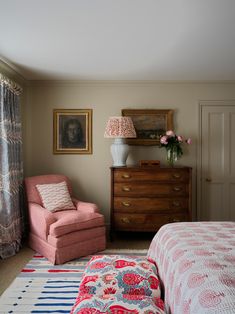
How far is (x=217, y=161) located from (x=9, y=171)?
3.18 meters

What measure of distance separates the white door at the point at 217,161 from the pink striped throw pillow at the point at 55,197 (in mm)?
2193

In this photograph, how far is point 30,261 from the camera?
304cm

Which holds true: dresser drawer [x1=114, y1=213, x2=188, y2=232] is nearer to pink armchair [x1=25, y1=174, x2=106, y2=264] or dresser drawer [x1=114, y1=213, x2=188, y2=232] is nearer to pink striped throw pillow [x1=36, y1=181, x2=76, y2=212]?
pink armchair [x1=25, y1=174, x2=106, y2=264]

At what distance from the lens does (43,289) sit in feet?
7.88

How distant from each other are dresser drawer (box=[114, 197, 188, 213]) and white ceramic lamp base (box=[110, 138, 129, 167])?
0.56 meters

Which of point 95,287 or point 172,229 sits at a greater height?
point 172,229

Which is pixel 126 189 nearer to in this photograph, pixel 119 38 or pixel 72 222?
pixel 72 222

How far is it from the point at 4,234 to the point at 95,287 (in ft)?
6.21

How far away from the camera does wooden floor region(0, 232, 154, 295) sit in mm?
2645

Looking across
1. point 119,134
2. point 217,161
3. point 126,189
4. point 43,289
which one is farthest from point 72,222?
point 217,161

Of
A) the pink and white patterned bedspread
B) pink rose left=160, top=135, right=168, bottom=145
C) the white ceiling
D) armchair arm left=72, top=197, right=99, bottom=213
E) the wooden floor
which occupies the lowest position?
the wooden floor

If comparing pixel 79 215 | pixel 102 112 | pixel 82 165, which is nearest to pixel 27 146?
pixel 82 165

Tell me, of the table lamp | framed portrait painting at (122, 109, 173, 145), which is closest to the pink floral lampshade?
the table lamp

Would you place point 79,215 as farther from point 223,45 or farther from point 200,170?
point 223,45
